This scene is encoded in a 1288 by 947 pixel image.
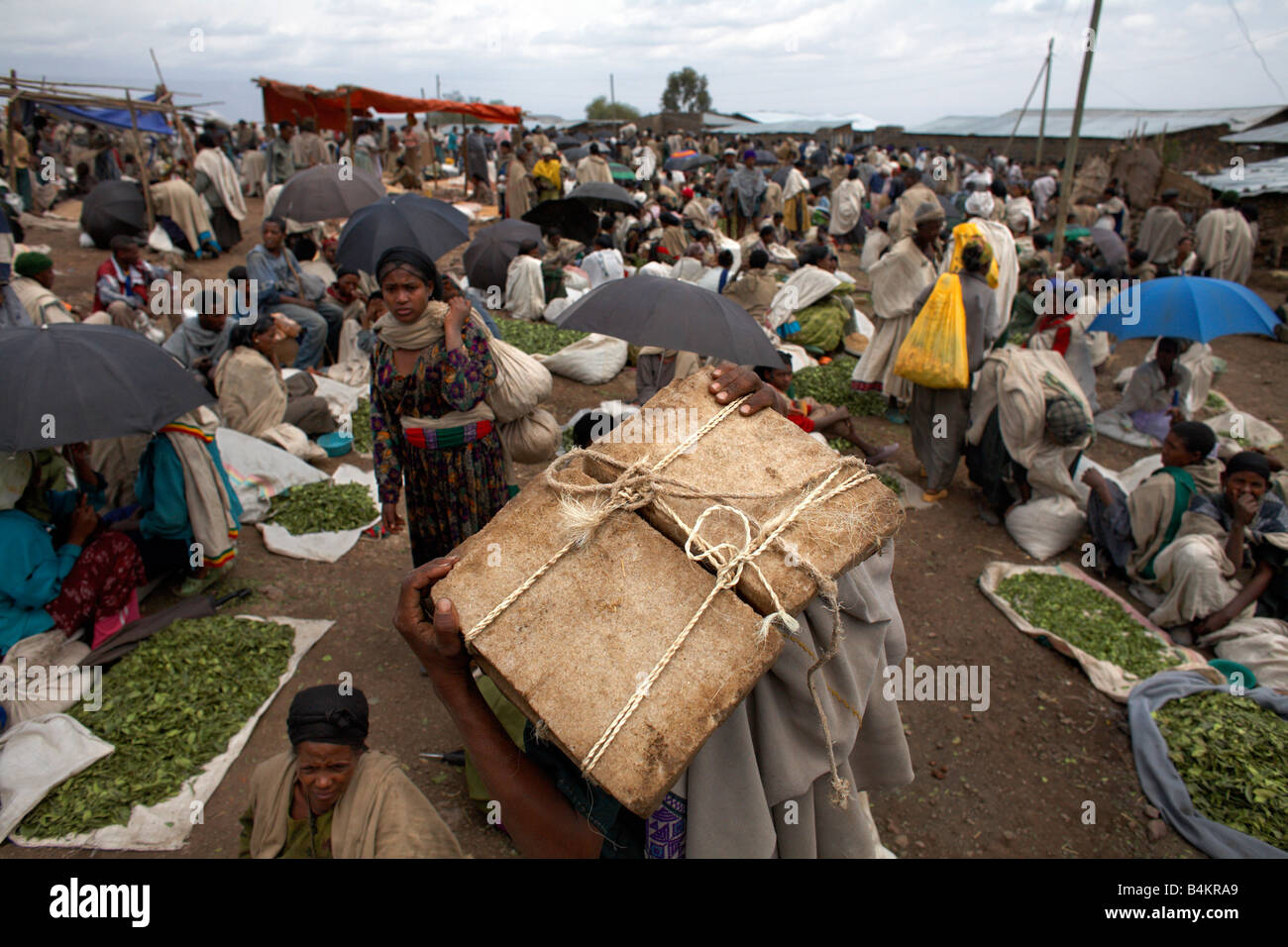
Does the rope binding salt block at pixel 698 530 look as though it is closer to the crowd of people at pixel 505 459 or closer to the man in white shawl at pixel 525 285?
the crowd of people at pixel 505 459

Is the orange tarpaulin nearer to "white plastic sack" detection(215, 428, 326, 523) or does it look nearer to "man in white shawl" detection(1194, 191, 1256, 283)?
"white plastic sack" detection(215, 428, 326, 523)

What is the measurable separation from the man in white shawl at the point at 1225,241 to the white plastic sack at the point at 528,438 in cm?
1365

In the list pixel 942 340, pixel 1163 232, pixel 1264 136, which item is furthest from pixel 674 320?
pixel 1264 136

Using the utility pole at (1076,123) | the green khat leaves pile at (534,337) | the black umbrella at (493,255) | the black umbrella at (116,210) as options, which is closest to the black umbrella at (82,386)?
the green khat leaves pile at (534,337)

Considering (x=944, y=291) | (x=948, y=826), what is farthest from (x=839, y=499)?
(x=944, y=291)

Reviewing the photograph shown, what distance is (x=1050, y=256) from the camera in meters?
11.1

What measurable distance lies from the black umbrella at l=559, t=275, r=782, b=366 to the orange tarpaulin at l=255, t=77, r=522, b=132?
1519 cm

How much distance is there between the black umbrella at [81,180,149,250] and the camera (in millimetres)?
11664

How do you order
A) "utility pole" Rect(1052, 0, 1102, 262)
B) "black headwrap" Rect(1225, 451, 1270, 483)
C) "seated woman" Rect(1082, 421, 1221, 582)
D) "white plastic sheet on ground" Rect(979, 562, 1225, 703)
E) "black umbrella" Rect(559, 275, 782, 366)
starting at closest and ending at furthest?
"black umbrella" Rect(559, 275, 782, 366) → "white plastic sheet on ground" Rect(979, 562, 1225, 703) → "black headwrap" Rect(1225, 451, 1270, 483) → "seated woman" Rect(1082, 421, 1221, 582) → "utility pole" Rect(1052, 0, 1102, 262)

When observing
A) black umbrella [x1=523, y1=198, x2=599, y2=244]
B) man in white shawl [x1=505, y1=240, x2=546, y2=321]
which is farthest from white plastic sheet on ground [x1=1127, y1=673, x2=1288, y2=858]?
black umbrella [x1=523, y1=198, x2=599, y2=244]

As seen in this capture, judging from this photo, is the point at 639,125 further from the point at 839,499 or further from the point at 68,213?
the point at 839,499

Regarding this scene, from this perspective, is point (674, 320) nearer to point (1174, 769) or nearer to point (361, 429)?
point (1174, 769)

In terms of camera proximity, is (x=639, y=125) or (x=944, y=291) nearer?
(x=944, y=291)

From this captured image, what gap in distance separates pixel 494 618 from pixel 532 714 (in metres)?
0.16
